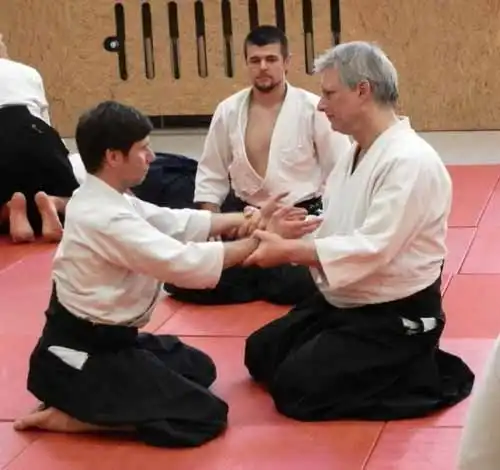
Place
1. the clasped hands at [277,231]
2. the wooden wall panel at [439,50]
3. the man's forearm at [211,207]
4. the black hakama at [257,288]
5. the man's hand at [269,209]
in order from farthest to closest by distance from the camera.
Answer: the wooden wall panel at [439,50]
the man's forearm at [211,207]
the black hakama at [257,288]
the man's hand at [269,209]
the clasped hands at [277,231]

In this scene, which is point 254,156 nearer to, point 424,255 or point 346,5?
point 424,255

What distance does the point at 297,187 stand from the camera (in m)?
5.15

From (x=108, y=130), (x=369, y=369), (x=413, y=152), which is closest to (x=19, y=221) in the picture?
(x=108, y=130)

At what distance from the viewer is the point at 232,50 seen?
851 centimetres

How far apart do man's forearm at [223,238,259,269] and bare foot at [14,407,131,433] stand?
609 millimetres

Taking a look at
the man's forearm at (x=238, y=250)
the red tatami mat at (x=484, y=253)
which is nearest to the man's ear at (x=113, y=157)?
the man's forearm at (x=238, y=250)

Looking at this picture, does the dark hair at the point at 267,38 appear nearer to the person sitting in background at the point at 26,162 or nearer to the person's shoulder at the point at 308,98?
the person's shoulder at the point at 308,98

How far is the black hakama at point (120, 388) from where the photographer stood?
3523mm

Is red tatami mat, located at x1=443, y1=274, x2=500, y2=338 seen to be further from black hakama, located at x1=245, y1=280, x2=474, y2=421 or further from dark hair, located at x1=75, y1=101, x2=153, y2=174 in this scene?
dark hair, located at x1=75, y1=101, x2=153, y2=174

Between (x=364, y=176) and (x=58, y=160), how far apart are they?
2.96m

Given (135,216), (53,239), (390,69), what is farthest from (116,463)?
(53,239)

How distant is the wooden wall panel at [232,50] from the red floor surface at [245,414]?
281 centimetres

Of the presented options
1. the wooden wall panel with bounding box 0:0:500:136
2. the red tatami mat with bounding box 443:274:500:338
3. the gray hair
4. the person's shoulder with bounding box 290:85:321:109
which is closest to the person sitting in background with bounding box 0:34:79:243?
the person's shoulder with bounding box 290:85:321:109

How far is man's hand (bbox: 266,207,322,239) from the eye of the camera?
3.70 m
